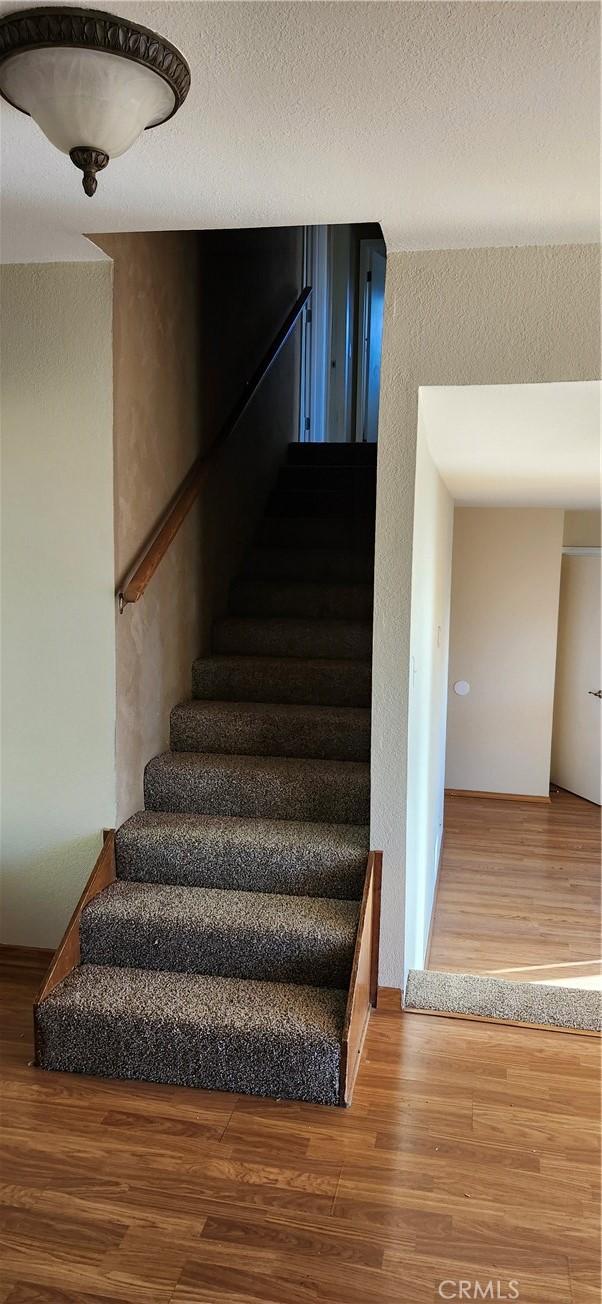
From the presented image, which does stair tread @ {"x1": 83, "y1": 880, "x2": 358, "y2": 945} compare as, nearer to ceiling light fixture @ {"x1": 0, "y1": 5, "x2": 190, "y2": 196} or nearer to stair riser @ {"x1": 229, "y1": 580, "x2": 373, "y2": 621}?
stair riser @ {"x1": 229, "y1": 580, "x2": 373, "y2": 621}

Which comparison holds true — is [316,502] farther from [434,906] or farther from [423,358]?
[423,358]

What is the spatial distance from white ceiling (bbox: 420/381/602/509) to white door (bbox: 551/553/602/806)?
6.50ft

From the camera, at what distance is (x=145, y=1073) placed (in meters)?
2.46

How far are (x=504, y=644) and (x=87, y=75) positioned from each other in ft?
18.7

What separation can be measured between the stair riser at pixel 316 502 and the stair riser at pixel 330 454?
47cm

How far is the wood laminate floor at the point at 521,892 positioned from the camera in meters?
4.28

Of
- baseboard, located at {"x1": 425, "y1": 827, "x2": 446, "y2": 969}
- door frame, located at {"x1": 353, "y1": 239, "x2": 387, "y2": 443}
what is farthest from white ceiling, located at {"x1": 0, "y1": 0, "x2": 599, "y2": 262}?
door frame, located at {"x1": 353, "y1": 239, "x2": 387, "y2": 443}

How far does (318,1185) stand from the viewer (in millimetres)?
2062

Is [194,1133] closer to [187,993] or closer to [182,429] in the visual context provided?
[187,993]

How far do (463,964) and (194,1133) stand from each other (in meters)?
2.22

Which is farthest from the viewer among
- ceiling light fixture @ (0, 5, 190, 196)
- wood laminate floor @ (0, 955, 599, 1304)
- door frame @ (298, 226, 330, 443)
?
door frame @ (298, 226, 330, 443)

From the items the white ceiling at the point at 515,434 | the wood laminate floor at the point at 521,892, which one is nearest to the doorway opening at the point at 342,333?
the white ceiling at the point at 515,434

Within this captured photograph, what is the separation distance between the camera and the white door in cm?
688

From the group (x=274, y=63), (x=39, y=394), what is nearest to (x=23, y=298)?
(x=39, y=394)
